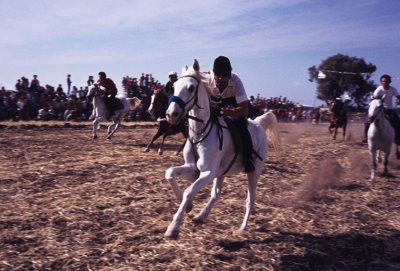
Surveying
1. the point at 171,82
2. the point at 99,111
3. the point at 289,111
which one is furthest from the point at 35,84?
the point at 289,111

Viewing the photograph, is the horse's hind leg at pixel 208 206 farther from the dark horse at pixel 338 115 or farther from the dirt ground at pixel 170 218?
the dark horse at pixel 338 115

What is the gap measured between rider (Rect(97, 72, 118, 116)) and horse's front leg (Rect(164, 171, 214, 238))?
1206cm

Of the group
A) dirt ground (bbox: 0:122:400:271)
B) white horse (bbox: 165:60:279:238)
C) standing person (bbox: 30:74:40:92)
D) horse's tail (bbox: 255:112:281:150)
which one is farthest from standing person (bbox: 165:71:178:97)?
standing person (bbox: 30:74:40:92)

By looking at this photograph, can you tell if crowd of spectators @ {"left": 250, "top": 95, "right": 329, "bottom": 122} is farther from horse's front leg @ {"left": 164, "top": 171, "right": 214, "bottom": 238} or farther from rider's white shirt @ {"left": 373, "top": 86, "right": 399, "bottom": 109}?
horse's front leg @ {"left": 164, "top": 171, "right": 214, "bottom": 238}

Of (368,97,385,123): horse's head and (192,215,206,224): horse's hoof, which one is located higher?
(368,97,385,123): horse's head

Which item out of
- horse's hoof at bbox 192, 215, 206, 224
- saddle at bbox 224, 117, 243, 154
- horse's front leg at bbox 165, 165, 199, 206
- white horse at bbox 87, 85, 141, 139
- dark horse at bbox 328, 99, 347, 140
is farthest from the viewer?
dark horse at bbox 328, 99, 347, 140

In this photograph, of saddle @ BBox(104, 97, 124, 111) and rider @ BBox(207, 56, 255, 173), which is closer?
rider @ BBox(207, 56, 255, 173)

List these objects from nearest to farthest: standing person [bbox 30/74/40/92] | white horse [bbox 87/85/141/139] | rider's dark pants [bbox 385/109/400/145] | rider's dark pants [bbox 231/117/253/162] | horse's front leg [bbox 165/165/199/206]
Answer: horse's front leg [bbox 165/165/199/206] < rider's dark pants [bbox 231/117/253/162] < rider's dark pants [bbox 385/109/400/145] < white horse [bbox 87/85/141/139] < standing person [bbox 30/74/40/92]

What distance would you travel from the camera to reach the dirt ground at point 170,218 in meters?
4.99

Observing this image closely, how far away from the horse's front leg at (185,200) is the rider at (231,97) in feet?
3.70

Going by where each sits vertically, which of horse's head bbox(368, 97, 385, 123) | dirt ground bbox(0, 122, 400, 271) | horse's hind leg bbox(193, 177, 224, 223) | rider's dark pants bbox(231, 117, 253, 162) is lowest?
dirt ground bbox(0, 122, 400, 271)

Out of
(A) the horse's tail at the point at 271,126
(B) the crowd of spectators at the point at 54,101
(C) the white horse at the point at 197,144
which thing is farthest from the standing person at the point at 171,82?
(B) the crowd of spectators at the point at 54,101

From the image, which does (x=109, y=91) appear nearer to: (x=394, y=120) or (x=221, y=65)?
(x=394, y=120)

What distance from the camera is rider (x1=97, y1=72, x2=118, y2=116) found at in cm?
1612
